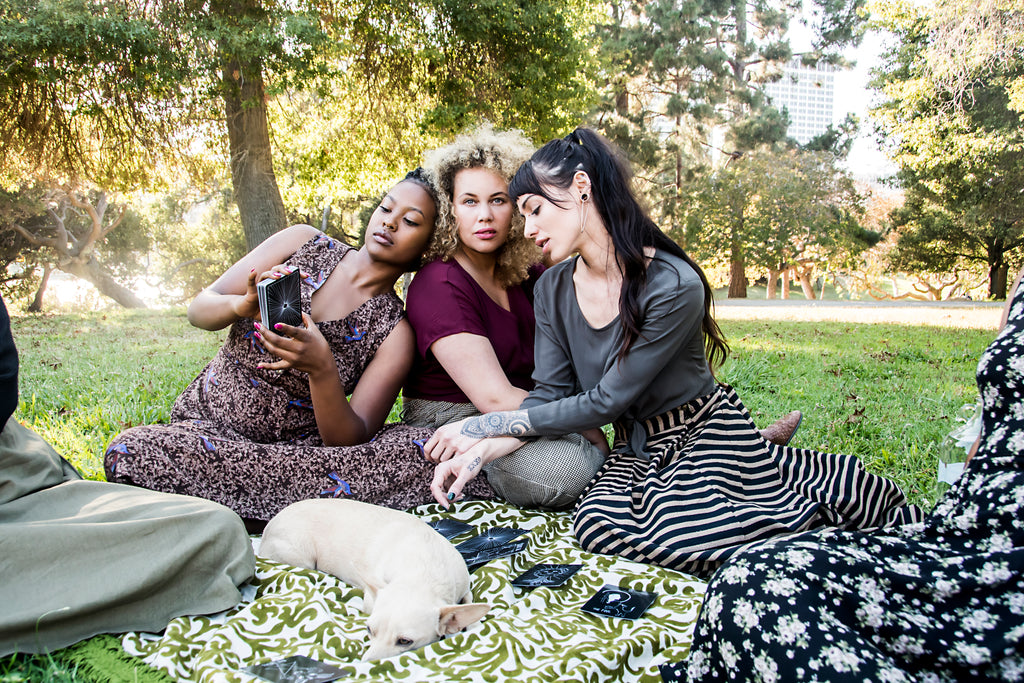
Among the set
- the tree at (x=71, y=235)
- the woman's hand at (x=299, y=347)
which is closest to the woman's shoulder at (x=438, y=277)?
the woman's hand at (x=299, y=347)

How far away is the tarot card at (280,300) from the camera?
9.98 feet

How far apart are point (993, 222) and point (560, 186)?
20.9 meters

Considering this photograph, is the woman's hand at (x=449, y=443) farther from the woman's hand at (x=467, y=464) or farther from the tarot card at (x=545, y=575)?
the tarot card at (x=545, y=575)

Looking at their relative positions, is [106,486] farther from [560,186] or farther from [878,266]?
[878,266]

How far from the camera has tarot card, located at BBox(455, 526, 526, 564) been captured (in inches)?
122

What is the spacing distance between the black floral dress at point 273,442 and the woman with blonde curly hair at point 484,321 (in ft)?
0.83

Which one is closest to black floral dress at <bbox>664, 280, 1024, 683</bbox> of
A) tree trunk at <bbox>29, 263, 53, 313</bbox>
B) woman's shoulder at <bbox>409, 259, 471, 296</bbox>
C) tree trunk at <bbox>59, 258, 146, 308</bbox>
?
woman's shoulder at <bbox>409, 259, 471, 296</bbox>

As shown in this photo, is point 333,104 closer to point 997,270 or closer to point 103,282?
point 103,282

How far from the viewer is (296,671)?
215 cm

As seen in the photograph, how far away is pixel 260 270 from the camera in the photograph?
3723 millimetres

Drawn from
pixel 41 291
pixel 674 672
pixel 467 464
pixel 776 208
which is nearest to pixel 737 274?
pixel 776 208

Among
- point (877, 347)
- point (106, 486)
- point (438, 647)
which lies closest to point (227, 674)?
point (438, 647)

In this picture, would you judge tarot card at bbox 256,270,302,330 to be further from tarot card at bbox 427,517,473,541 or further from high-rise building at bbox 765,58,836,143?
high-rise building at bbox 765,58,836,143

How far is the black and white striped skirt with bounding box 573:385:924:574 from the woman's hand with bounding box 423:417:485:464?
1.96 ft
